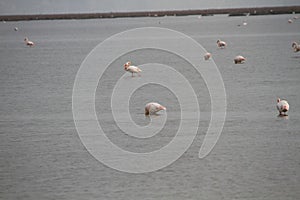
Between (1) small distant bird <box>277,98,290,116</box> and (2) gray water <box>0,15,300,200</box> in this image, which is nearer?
(2) gray water <box>0,15,300,200</box>

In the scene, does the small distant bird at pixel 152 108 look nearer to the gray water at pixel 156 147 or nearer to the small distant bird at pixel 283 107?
the gray water at pixel 156 147

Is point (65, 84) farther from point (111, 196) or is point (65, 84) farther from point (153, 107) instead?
point (111, 196)

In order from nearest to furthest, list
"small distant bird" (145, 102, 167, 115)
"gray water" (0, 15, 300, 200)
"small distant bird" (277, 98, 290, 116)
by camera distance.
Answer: "gray water" (0, 15, 300, 200)
"small distant bird" (277, 98, 290, 116)
"small distant bird" (145, 102, 167, 115)

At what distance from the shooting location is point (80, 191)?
12.0 m

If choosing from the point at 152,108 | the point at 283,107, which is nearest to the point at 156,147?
the point at 152,108

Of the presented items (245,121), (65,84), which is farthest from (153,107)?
(65,84)

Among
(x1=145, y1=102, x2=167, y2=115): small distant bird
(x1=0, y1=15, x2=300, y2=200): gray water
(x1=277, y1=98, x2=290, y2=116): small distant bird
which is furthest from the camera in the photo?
(x1=145, y1=102, x2=167, y2=115): small distant bird

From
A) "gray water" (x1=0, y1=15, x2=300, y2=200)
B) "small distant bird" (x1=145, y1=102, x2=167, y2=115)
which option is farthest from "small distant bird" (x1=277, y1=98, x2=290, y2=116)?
"small distant bird" (x1=145, y1=102, x2=167, y2=115)

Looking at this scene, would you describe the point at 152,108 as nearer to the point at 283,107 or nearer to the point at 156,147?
the point at 283,107

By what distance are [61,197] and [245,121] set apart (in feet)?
23.3

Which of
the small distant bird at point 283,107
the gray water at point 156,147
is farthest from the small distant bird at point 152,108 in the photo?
Result: the small distant bird at point 283,107

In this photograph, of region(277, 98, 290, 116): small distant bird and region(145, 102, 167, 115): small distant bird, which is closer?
region(277, 98, 290, 116): small distant bird

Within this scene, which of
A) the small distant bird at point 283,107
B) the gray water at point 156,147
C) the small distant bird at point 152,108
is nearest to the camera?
the gray water at point 156,147

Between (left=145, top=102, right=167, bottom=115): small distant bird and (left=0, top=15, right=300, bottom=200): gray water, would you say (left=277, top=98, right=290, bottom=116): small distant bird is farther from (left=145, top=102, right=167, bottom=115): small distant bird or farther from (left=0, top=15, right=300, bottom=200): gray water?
(left=145, top=102, right=167, bottom=115): small distant bird
